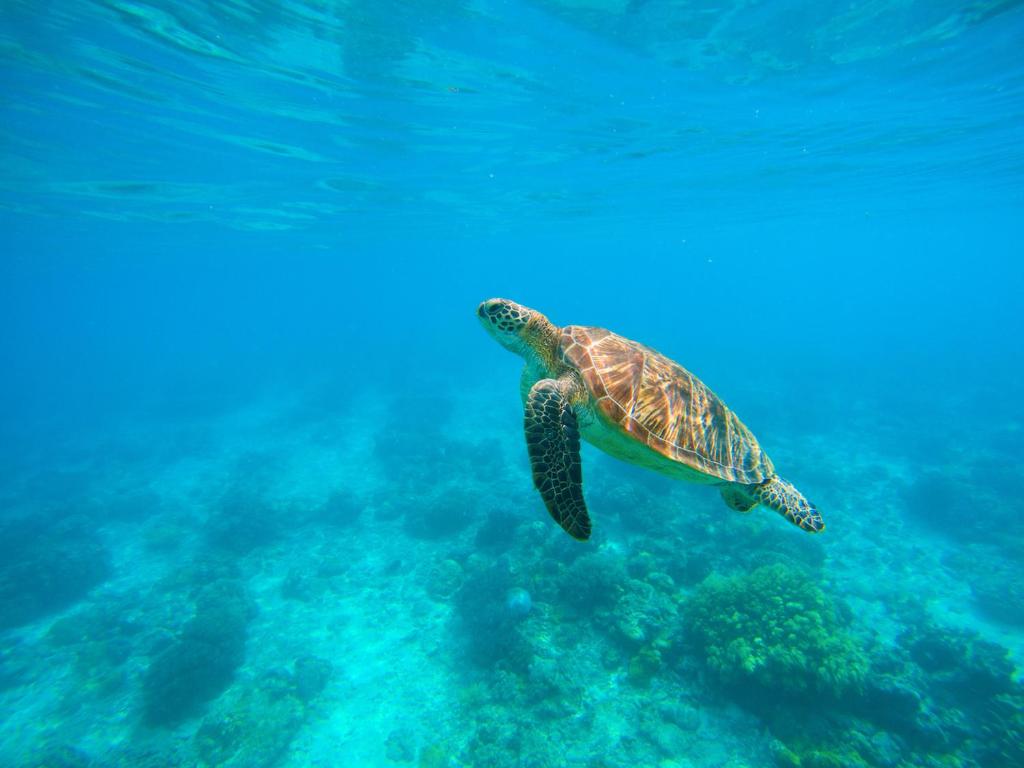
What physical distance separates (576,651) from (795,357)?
125 ft

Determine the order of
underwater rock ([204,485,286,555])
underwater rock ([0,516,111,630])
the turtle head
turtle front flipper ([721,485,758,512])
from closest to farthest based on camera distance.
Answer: the turtle head → turtle front flipper ([721,485,758,512]) → underwater rock ([0,516,111,630]) → underwater rock ([204,485,286,555])

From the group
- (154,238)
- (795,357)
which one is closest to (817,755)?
(795,357)

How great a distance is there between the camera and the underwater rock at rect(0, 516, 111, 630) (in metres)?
11.9

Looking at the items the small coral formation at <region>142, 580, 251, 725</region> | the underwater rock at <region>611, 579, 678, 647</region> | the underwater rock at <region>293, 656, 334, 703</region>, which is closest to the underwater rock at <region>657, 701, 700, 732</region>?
the underwater rock at <region>611, 579, 678, 647</region>

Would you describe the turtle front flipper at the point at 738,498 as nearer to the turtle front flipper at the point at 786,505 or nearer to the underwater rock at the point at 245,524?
the turtle front flipper at the point at 786,505

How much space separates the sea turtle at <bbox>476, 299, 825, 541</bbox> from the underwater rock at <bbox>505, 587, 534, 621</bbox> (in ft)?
16.1

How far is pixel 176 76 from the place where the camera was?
1145 centimetres

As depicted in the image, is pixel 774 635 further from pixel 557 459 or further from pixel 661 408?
pixel 557 459

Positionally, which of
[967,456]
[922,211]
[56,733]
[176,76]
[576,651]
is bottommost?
[56,733]

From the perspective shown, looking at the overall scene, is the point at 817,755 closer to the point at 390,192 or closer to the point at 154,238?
the point at 390,192

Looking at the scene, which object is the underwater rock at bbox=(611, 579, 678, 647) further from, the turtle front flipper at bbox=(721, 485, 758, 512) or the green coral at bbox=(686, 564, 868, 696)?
the turtle front flipper at bbox=(721, 485, 758, 512)

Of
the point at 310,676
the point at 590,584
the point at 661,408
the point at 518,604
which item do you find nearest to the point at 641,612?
the point at 590,584

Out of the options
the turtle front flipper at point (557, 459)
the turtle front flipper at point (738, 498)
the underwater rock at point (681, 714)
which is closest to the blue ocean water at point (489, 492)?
the underwater rock at point (681, 714)

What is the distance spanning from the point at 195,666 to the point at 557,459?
9.77 m
